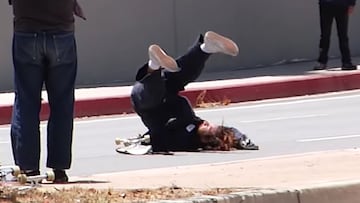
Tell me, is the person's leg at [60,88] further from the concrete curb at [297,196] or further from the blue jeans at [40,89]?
the concrete curb at [297,196]

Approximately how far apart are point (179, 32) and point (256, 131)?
6.92m

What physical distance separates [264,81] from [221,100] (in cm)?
110

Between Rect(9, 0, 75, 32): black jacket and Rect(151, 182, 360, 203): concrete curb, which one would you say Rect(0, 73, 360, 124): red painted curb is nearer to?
Rect(9, 0, 75, 32): black jacket

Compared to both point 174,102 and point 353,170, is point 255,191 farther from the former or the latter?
point 174,102

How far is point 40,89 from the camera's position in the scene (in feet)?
27.0

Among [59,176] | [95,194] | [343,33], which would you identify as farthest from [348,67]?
[95,194]

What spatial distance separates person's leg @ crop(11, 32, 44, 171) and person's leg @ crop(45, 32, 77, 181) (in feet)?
0.26

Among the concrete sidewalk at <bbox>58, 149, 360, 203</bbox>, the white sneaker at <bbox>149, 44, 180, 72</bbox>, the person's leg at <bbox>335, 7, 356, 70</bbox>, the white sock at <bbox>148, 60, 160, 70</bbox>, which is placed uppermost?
the white sneaker at <bbox>149, 44, 180, 72</bbox>

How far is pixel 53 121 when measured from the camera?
27.2 ft

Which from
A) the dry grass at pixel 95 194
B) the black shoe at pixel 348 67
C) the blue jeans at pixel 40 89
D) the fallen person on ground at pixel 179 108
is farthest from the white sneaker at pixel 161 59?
the black shoe at pixel 348 67

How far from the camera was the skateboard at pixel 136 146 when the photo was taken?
1078 centimetres

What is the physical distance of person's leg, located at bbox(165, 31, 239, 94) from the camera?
10422 mm

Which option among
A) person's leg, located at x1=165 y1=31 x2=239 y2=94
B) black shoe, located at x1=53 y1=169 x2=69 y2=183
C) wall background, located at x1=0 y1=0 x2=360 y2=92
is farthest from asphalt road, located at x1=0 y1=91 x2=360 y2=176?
wall background, located at x1=0 y1=0 x2=360 y2=92

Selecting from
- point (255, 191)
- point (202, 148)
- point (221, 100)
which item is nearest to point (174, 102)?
point (202, 148)
